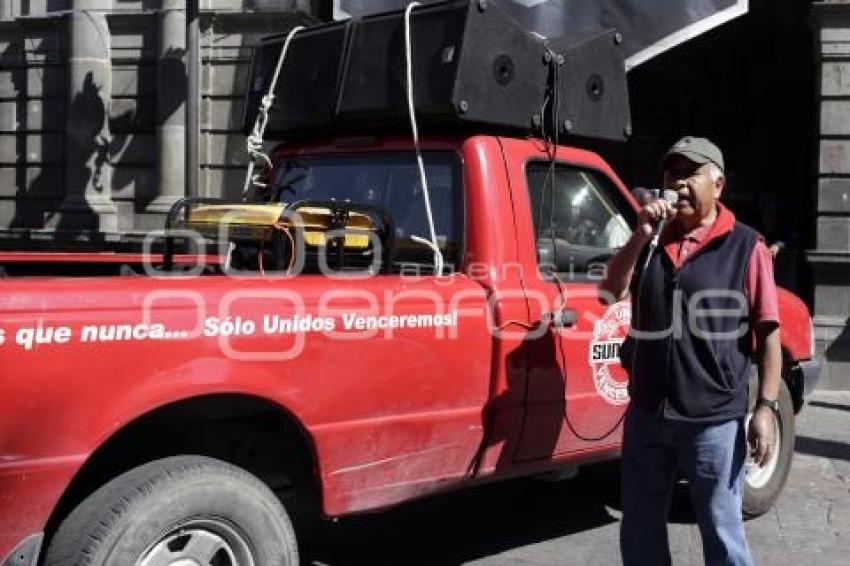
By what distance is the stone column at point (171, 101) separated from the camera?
1180cm

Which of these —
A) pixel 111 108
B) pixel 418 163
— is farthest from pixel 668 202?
pixel 111 108

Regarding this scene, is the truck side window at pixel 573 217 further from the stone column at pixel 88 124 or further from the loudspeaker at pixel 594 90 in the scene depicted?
the stone column at pixel 88 124

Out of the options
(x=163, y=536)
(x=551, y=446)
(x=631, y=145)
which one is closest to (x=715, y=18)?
(x=631, y=145)

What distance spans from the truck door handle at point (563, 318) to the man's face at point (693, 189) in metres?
0.92

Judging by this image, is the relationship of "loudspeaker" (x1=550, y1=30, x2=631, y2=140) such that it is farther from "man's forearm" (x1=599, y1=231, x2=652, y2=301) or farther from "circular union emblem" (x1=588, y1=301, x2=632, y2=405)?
"man's forearm" (x1=599, y1=231, x2=652, y2=301)

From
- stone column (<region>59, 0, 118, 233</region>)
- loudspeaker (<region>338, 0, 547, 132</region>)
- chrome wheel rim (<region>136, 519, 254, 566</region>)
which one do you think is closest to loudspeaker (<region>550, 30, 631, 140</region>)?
loudspeaker (<region>338, 0, 547, 132</region>)

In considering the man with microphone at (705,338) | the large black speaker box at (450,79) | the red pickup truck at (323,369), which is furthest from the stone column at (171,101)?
the man with microphone at (705,338)

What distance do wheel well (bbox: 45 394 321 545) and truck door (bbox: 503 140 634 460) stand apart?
3.25ft

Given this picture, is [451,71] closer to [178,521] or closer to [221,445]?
[221,445]

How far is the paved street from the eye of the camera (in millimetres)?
4895

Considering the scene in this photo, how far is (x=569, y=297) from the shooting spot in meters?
4.41

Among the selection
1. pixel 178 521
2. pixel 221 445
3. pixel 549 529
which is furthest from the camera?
pixel 549 529

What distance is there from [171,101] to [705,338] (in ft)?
31.5

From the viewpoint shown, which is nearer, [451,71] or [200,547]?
[200,547]
